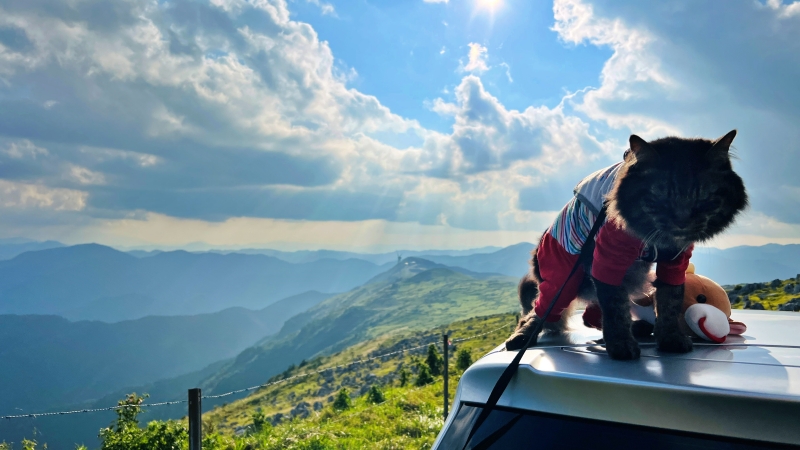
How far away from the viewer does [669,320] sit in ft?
10.1

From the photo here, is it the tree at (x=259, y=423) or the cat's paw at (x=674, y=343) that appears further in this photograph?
the tree at (x=259, y=423)

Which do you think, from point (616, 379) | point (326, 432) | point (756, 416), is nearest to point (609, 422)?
point (616, 379)

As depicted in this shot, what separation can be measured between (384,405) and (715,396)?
415 inches

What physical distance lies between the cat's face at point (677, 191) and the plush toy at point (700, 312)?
446 millimetres

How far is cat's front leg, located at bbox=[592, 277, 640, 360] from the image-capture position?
8.41ft

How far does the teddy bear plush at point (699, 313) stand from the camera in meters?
2.91

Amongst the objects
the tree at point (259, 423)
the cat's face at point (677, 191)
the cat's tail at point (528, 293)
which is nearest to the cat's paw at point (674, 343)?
the cat's face at point (677, 191)

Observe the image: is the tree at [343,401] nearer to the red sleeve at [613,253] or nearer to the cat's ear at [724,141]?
the red sleeve at [613,253]

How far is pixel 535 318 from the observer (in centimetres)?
373

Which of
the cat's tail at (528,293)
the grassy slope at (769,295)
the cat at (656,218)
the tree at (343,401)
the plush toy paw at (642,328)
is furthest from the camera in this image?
the grassy slope at (769,295)

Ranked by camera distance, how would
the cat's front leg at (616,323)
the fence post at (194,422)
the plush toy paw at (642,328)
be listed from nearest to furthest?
the cat's front leg at (616,323) < the plush toy paw at (642,328) < the fence post at (194,422)

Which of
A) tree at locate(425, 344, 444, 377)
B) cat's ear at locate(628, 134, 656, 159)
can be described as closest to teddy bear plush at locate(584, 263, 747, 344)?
cat's ear at locate(628, 134, 656, 159)

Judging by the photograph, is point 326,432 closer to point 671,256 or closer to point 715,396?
point 671,256

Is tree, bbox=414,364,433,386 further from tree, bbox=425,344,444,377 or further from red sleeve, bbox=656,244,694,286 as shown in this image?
red sleeve, bbox=656,244,694,286
